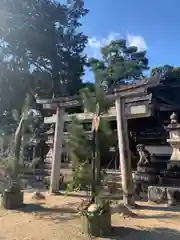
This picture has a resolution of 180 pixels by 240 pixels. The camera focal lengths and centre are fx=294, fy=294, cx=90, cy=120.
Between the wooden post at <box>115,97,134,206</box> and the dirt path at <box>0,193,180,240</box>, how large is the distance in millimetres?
573

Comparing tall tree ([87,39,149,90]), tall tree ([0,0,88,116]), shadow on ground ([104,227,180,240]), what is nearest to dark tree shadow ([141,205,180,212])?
shadow on ground ([104,227,180,240])

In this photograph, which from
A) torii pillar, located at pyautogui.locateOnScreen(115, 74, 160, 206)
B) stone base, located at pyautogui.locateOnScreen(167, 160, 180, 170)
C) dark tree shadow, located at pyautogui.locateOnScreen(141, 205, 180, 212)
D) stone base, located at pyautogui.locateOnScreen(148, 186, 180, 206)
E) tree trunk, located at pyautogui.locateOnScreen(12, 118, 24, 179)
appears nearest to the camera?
dark tree shadow, located at pyautogui.locateOnScreen(141, 205, 180, 212)

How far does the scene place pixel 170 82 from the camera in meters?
14.6

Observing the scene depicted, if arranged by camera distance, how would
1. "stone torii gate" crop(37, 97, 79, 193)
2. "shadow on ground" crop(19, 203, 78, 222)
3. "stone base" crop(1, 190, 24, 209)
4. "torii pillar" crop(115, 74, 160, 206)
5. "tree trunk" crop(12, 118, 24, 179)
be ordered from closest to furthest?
"shadow on ground" crop(19, 203, 78, 222), "stone base" crop(1, 190, 24, 209), "torii pillar" crop(115, 74, 160, 206), "tree trunk" crop(12, 118, 24, 179), "stone torii gate" crop(37, 97, 79, 193)

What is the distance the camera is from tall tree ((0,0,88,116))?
1952cm

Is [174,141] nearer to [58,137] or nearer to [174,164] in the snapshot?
[174,164]

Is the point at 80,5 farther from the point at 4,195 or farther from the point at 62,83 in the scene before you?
the point at 4,195

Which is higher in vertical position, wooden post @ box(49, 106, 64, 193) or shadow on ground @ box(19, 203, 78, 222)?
wooden post @ box(49, 106, 64, 193)

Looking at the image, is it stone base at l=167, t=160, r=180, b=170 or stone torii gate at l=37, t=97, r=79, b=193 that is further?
stone torii gate at l=37, t=97, r=79, b=193

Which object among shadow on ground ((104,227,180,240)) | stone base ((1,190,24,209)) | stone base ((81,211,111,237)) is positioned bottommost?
shadow on ground ((104,227,180,240))

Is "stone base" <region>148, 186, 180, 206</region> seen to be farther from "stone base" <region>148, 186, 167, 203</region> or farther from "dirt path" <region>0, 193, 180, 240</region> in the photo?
"dirt path" <region>0, 193, 180, 240</region>

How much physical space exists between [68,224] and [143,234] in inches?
66.6

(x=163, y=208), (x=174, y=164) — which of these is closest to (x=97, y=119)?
(x=163, y=208)

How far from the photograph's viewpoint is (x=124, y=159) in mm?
8539
